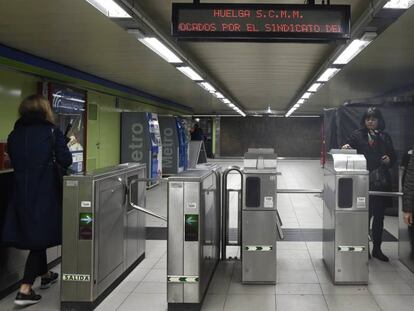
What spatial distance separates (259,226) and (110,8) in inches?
86.5

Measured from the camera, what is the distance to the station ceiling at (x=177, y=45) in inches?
153

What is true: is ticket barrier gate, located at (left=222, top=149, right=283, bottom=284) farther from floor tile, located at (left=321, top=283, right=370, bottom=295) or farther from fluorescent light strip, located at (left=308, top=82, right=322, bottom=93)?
fluorescent light strip, located at (left=308, top=82, right=322, bottom=93)

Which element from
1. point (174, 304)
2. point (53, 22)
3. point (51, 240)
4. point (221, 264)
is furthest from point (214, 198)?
point (53, 22)

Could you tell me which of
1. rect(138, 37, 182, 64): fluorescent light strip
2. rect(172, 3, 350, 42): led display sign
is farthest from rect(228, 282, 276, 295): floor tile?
rect(138, 37, 182, 64): fluorescent light strip

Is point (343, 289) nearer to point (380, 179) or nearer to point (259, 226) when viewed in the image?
point (259, 226)

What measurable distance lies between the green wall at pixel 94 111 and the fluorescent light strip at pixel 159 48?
179 cm

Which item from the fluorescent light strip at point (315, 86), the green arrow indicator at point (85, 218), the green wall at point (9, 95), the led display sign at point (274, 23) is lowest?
the green arrow indicator at point (85, 218)

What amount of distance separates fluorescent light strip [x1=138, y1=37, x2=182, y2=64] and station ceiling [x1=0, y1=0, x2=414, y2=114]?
136mm

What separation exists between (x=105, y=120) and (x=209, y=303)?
5952mm

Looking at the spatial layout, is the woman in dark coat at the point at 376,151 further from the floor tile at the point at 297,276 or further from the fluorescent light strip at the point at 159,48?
the fluorescent light strip at the point at 159,48

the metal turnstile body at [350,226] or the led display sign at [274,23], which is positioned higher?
the led display sign at [274,23]

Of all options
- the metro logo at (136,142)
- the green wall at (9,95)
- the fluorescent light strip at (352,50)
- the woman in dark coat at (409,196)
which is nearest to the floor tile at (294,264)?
the woman in dark coat at (409,196)

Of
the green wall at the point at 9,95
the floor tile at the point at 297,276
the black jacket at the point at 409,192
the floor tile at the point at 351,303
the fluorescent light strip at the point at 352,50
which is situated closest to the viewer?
the black jacket at the point at 409,192

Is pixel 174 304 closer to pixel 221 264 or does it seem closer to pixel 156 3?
pixel 221 264
